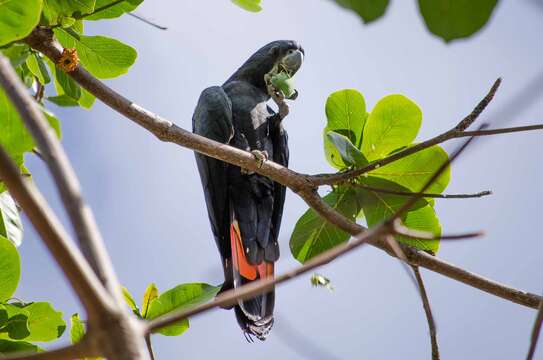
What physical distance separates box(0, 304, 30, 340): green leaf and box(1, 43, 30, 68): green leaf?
0.72m

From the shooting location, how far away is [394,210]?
215cm

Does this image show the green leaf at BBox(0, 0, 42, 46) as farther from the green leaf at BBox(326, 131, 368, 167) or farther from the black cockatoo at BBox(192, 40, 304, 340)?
the black cockatoo at BBox(192, 40, 304, 340)

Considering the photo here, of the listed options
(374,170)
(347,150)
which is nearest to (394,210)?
(374,170)

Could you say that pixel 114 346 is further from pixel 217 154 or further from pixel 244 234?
pixel 244 234

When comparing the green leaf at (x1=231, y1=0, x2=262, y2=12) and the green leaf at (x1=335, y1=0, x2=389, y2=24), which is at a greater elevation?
the green leaf at (x1=335, y1=0, x2=389, y2=24)

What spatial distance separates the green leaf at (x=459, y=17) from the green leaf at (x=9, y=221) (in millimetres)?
1591

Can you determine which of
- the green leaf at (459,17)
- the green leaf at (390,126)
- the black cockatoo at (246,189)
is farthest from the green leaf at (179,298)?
the green leaf at (459,17)

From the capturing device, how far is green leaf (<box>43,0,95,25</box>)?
6.53 feet

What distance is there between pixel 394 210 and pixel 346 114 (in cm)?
42

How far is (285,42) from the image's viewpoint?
11.8ft

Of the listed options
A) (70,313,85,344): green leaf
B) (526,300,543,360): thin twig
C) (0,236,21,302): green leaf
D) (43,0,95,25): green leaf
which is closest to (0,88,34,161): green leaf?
(0,236,21,302): green leaf

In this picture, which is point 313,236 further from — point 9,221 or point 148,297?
→ point 9,221

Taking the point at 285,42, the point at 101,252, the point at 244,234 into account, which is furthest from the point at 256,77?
the point at 101,252

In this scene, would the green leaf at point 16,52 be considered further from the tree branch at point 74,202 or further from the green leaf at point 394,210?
the tree branch at point 74,202
